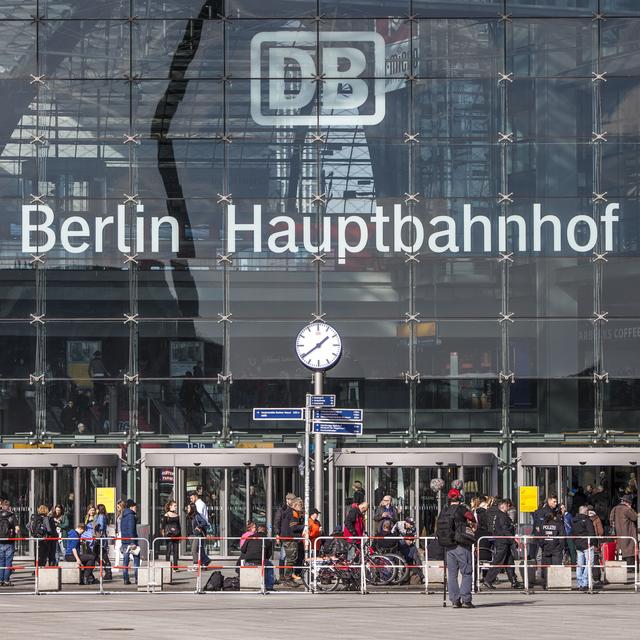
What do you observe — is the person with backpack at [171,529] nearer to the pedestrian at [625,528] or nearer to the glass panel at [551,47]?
the pedestrian at [625,528]

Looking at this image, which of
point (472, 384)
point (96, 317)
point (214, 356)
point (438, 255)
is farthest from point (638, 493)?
point (96, 317)

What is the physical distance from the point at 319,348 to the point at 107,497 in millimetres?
6820

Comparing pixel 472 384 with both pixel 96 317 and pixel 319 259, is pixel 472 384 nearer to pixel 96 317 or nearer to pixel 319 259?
pixel 319 259

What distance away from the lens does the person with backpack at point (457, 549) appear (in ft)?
74.7

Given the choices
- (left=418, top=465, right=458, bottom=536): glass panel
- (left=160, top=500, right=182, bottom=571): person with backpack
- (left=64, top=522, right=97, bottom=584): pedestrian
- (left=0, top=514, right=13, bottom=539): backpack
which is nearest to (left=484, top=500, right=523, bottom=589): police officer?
(left=160, top=500, right=182, bottom=571): person with backpack

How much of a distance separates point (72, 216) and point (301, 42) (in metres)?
6.23

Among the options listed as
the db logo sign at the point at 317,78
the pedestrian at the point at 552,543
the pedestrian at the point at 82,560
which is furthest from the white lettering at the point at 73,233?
the pedestrian at the point at 552,543

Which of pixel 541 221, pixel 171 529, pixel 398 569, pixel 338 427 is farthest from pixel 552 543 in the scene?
pixel 541 221

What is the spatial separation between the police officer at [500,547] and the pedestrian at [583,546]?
0.96m

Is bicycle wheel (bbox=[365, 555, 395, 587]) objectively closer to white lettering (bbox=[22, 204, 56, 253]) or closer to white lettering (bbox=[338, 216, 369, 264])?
white lettering (bbox=[338, 216, 369, 264])

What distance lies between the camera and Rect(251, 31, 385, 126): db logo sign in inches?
1511

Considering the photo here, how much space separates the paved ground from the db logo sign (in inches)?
573

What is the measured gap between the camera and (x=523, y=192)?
125ft

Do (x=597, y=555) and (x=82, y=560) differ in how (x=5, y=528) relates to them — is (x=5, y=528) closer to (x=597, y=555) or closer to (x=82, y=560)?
(x=82, y=560)
